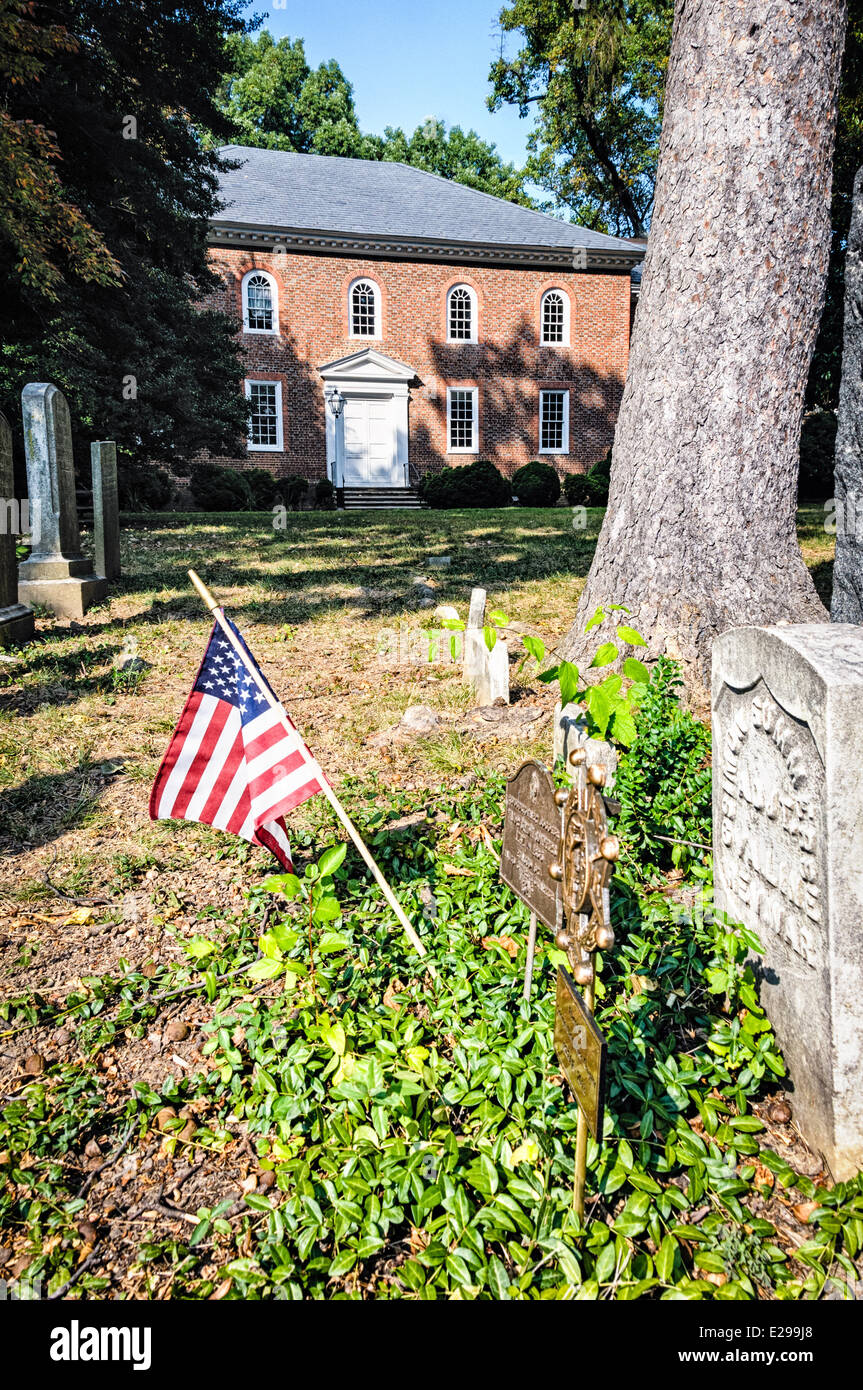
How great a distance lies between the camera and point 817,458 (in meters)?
21.8

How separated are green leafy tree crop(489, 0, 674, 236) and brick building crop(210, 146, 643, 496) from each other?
3.37 meters

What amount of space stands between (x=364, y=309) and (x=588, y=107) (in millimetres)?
8450

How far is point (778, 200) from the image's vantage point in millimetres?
4414

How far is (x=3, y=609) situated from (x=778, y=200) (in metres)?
6.30

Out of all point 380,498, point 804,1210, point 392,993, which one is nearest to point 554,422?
point 380,498

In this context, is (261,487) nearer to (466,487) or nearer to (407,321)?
(466,487)

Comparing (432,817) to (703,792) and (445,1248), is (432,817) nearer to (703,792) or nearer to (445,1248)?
(703,792)

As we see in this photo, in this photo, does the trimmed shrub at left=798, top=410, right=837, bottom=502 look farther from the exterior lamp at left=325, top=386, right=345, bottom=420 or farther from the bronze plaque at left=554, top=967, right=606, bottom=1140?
the bronze plaque at left=554, top=967, right=606, bottom=1140

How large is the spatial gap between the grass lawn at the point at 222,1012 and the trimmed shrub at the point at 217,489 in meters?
17.5

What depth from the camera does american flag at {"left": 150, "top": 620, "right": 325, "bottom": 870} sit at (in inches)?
112

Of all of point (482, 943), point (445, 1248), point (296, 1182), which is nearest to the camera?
point (445, 1248)

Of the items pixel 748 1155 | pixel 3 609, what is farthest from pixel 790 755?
pixel 3 609

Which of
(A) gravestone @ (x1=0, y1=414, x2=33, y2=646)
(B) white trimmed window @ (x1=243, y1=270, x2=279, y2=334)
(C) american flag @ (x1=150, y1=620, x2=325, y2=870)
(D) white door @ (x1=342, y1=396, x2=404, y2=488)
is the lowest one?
(C) american flag @ (x1=150, y1=620, x2=325, y2=870)

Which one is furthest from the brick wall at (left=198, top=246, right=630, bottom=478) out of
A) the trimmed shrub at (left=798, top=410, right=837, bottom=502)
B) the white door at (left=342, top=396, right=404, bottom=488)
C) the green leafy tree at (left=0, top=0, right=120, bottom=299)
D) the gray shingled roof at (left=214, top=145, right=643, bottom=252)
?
the green leafy tree at (left=0, top=0, right=120, bottom=299)
